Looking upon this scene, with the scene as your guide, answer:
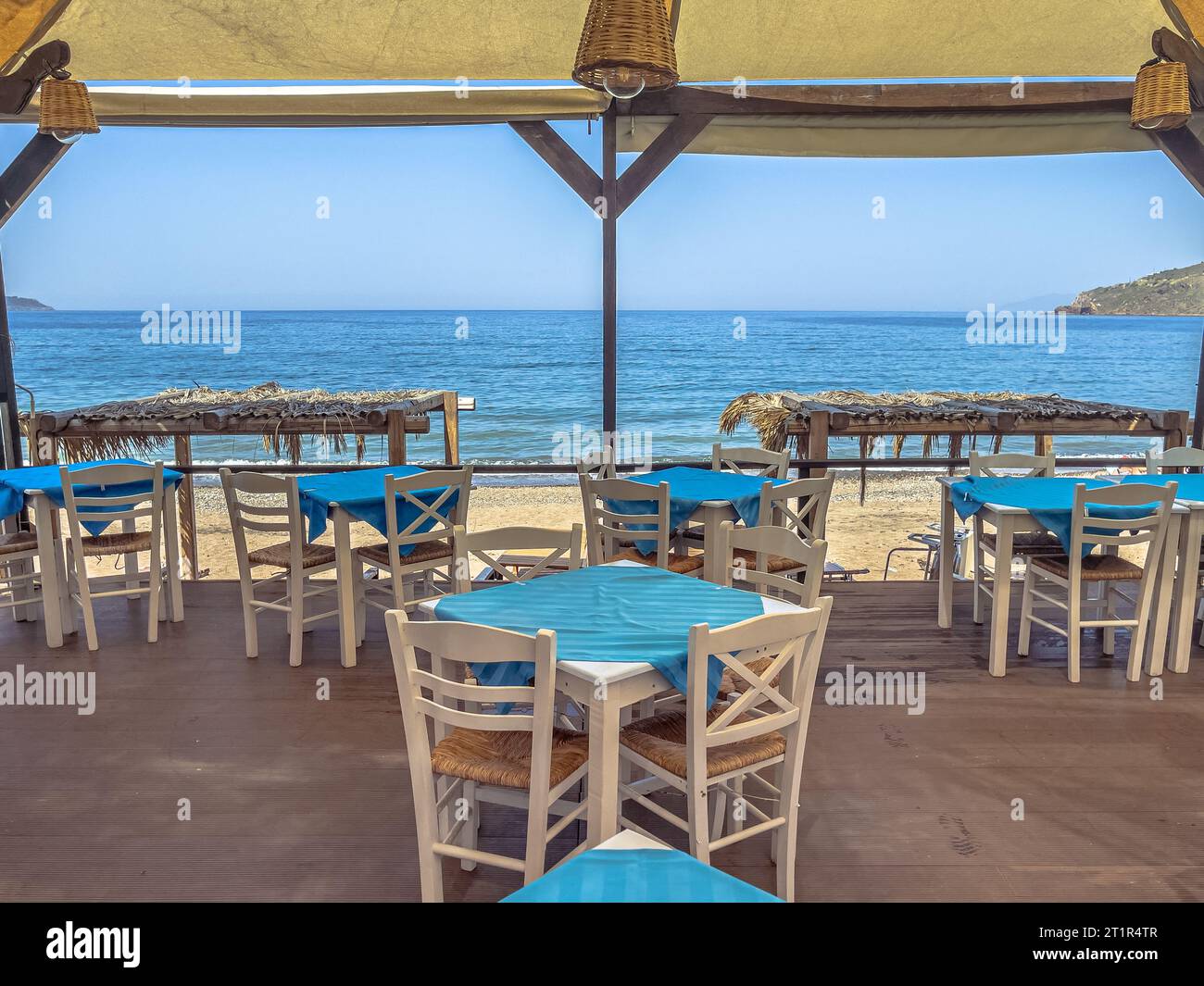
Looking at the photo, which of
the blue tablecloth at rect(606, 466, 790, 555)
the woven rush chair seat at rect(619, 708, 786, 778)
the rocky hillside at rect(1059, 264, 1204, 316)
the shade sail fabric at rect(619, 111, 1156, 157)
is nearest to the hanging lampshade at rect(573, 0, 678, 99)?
the blue tablecloth at rect(606, 466, 790, 555)

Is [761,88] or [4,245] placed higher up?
[4,245]

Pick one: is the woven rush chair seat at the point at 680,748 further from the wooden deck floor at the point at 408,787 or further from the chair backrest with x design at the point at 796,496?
the chair backrest with x design at the point at 796,496

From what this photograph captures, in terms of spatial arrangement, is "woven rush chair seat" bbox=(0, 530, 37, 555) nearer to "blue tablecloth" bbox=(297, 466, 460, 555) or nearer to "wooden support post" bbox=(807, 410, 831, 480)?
"blue tablecloth" bbox=(297, 466, 460, 555)

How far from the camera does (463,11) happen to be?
5254 mm

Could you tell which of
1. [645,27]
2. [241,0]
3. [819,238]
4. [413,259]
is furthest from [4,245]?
[645,27]

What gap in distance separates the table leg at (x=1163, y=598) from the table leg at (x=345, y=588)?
3.81 m

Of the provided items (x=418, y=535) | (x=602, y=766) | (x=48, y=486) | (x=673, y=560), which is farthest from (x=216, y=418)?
(x=602, y=766)

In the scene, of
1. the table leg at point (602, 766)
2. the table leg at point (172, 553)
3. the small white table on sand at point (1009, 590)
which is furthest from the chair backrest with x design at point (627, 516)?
the table leg at point (172, 553)

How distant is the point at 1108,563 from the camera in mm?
4527

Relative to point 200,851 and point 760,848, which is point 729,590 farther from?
point 200,851
